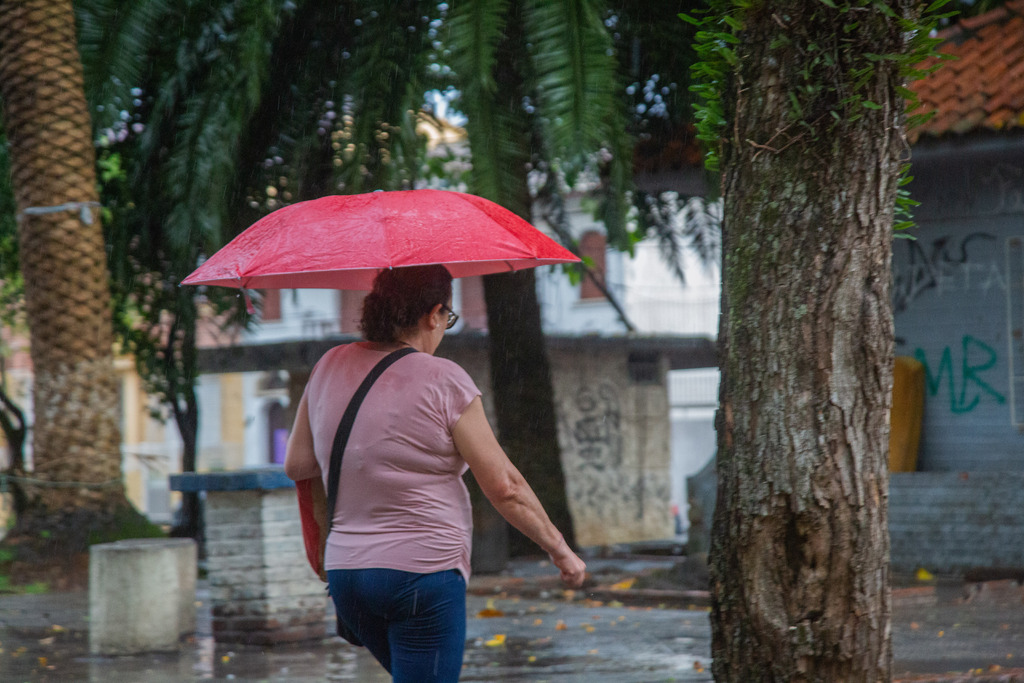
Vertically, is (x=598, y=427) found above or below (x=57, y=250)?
below

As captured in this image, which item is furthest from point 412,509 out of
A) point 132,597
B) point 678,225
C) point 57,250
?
point 678,225

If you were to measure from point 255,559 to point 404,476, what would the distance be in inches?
169

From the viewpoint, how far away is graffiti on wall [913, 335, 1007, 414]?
10.0 meters

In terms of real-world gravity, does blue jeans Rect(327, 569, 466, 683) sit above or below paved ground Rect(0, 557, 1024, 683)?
above

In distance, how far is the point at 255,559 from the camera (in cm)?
727

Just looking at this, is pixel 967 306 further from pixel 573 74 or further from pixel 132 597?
pixel 132 597

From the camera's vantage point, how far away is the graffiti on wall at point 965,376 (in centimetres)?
1003

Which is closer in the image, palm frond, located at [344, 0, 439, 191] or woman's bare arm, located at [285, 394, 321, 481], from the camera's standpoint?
woman's bare arm, located at [285, 394, 321, 481]

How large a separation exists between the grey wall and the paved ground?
1.33m

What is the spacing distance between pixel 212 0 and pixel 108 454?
3.57 metres

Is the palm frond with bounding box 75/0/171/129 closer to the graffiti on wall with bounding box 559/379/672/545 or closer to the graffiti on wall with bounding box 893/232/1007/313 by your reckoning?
the graffiti on wall with bounding box 893/232/1007/313

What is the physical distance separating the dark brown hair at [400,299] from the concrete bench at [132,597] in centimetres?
386

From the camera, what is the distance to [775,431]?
4.01 m

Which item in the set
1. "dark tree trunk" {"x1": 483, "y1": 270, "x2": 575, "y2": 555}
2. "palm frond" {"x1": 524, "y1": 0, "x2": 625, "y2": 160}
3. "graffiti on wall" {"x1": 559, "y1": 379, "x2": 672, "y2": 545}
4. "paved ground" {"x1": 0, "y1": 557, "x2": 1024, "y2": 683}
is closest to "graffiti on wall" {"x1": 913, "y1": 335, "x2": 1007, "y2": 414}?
"paved ground" {"x1": 0, "y1": 557, "x2": 1024, "y2": 683}
